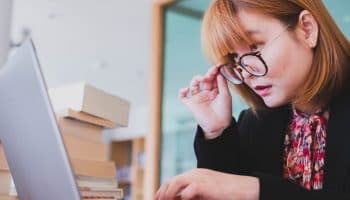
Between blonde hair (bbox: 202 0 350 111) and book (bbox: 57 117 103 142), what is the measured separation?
0.29m

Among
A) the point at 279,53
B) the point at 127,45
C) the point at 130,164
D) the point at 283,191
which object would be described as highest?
the point at 127,45

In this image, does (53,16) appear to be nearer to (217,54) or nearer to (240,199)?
(217,54)

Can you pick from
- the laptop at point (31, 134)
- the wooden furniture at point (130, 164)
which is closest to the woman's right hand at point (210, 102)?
the laptop at point (31, 134)

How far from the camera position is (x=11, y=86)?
0.51 m

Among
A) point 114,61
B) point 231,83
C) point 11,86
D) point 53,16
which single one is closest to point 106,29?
point 53,16

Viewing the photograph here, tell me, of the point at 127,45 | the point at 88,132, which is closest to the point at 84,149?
the point at 88,132

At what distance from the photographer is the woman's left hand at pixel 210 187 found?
53cm

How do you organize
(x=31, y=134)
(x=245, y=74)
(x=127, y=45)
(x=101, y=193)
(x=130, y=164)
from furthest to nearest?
1. (x=130, y=164)
2. (x=127, y=45)
3. (x=245, y=74)
4. (x=101, y=193)
5. (x=31, y=134)

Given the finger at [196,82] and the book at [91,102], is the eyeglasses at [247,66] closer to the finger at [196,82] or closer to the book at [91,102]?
the finger at [196,82]

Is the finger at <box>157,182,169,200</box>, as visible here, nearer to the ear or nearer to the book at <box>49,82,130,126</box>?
the book at <box>49,82,130,126</box>

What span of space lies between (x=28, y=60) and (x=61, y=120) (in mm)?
234

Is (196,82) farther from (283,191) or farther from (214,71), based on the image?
(283,191)

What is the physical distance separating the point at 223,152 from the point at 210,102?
0.40 feet

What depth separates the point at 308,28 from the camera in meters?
0.75
